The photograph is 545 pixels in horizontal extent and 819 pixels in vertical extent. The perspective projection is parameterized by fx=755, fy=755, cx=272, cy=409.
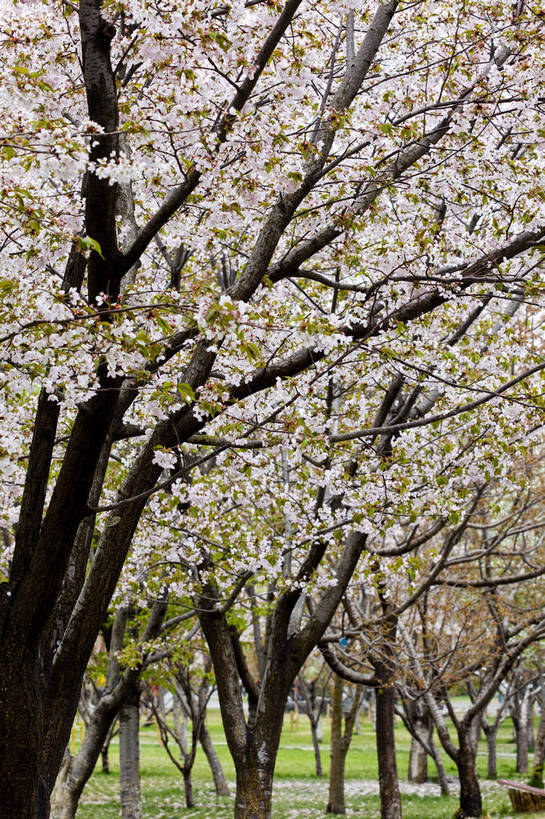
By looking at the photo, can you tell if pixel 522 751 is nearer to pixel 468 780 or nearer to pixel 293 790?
pixel 293 790

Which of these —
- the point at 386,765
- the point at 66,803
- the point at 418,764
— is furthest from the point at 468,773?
the point at 418,764

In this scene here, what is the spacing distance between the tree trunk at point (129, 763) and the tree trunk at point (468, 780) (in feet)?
16.8

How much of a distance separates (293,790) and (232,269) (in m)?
18.2

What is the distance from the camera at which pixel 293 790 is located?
2184 centimetres

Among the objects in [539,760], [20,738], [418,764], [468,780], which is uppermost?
[20,738]

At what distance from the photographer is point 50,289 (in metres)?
4.27

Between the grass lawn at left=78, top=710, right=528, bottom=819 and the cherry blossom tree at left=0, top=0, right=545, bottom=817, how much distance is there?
858 cm

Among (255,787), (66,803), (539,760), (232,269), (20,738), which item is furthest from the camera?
(539,760)

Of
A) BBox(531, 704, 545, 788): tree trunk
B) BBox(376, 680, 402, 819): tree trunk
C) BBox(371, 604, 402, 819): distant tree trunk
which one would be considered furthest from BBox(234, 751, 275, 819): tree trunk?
BBox(531, 704, 545, 788): tree trunk

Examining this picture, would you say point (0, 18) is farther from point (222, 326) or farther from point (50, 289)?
point (222, 326)

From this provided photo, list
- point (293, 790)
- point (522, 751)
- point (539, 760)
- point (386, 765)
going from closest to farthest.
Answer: point (386, 765) < point (539, 760) < point (293, 790) < point (522, 751)

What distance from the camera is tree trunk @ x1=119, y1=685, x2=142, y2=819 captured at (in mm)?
11883

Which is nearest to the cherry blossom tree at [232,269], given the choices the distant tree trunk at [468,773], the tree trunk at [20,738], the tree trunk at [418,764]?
the tree trunk at [20,738]

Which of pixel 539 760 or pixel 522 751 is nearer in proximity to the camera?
pixel 539 760
